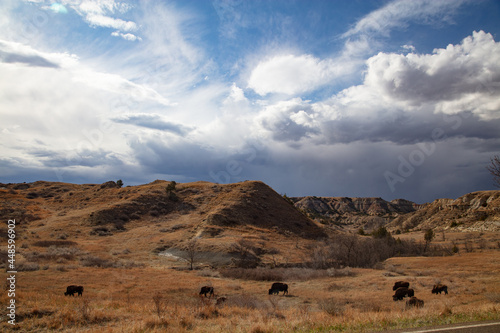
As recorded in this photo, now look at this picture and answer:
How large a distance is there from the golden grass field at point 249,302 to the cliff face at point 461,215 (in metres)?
57.3

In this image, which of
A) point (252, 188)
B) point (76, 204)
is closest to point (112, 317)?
point (252, 188)

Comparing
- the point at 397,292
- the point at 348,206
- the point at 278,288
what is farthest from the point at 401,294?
the point at 348,206

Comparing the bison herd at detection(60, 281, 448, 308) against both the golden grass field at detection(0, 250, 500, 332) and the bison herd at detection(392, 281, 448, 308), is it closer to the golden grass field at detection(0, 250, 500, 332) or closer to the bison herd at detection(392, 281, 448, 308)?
the bison herd at detection(392, 281, 448, 308)

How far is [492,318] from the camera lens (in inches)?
376

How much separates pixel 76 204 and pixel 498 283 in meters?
87.8

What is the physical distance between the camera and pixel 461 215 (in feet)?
322

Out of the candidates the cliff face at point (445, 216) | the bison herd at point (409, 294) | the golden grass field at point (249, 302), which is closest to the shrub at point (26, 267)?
the golden grass field at point (249, 302)

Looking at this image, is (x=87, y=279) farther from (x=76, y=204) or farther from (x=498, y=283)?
(x=76, y=204)

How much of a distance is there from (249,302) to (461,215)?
108485mm

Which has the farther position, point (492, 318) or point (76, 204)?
point (76, 204)

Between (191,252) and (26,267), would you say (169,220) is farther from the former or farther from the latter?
(26,267)

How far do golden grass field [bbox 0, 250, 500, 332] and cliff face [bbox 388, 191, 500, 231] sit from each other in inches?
2254

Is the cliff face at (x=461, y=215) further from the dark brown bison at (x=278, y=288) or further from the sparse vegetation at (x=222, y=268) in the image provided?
the dark brown bison at (x=278, y=288)

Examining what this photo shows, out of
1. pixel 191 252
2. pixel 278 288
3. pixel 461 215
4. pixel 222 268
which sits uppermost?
pixel 461 215
